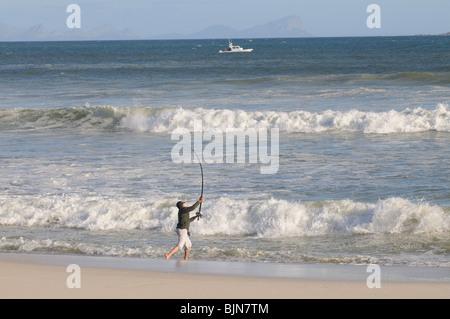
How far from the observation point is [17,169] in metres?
14.4

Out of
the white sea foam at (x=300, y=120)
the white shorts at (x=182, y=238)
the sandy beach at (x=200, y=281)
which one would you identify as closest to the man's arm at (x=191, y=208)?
the white shorts at (x=182, y=238)

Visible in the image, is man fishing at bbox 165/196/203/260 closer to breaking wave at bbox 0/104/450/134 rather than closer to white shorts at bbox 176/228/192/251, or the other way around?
white shorts at bbox 176/228/192/251

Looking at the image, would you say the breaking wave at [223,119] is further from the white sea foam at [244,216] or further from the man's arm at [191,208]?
the man's arm at [191,208]

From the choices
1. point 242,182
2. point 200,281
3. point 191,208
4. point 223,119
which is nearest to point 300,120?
point 223,119

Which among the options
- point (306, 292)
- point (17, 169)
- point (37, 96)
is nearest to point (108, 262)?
point (306, 292)

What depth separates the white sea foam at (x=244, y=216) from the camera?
32.5 feet

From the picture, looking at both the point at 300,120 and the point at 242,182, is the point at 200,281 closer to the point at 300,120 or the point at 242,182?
the point at 242,182

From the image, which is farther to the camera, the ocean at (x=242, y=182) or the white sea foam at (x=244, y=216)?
the white sea foam at (x=244, y=216)

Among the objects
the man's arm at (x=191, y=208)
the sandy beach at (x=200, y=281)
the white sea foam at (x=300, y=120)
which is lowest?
the sandy beach at (x=200, y=281)

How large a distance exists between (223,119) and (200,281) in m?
15.8

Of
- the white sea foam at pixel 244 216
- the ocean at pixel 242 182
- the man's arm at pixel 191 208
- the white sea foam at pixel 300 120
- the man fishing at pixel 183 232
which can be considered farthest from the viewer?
the white sea foam at pixel 300 120

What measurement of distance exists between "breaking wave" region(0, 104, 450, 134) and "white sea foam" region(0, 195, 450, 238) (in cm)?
956

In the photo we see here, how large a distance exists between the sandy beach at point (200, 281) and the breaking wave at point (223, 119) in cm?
1260

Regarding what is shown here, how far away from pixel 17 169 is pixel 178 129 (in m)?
8.44
